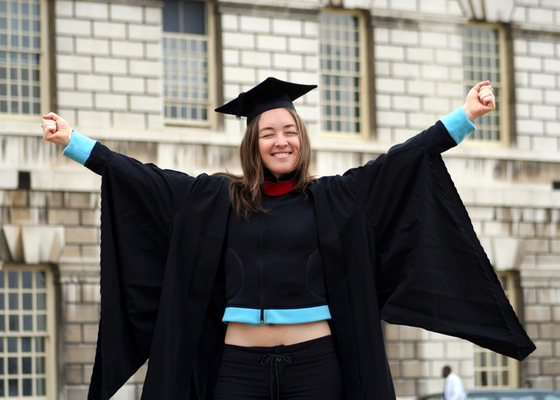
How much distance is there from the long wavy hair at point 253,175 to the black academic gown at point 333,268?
6cm

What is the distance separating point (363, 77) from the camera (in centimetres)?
1413

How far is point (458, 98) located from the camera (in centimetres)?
1430

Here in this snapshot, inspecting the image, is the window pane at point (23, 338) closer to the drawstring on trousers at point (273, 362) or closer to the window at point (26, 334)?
the window at point (26, 334)

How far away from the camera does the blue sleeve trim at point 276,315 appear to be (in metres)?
3.46

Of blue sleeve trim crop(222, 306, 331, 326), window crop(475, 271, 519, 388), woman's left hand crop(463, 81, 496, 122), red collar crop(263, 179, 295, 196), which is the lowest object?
window crop(475, 271, 519, 388)

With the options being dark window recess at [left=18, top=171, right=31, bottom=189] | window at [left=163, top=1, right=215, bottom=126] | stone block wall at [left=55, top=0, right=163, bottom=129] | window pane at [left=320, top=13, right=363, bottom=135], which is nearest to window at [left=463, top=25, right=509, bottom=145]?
window pane at [left=320, top=13, right=363, bottom=135]

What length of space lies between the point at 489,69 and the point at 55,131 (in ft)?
40.8

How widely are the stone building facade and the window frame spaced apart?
28 millimetres

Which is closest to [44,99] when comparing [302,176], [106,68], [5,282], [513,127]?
[106,68]

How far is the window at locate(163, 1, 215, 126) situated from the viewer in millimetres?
13055

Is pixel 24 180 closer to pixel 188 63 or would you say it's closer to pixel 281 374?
pixel 188 63

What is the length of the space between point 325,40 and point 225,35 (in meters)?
1.96

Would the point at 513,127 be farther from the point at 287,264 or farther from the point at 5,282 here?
the point at 287,264

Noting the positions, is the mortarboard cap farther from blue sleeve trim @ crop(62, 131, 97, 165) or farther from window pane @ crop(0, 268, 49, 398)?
window pane @ crop(0, 268, 49, 398)
